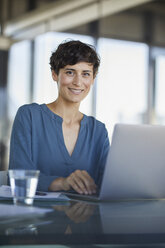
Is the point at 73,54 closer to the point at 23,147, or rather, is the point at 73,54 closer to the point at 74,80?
the point at 74,80

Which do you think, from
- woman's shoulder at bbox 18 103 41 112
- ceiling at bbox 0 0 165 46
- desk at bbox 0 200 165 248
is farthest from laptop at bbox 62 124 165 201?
ceiling at bbox 0 0 165 46

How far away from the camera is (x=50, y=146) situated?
2068mm

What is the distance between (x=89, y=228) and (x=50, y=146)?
1.16 m

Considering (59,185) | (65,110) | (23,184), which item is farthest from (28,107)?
(23,184)

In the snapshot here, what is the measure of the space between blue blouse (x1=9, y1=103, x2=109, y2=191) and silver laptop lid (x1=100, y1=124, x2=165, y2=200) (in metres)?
0.56

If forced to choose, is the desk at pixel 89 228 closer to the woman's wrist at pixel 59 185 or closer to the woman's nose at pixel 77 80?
the woman's wrist at pixel 59 185

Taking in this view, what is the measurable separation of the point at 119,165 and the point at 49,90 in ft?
13.2

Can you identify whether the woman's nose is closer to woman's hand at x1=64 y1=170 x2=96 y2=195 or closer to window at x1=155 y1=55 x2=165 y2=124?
woman's hand at x1=64 y1=170 x2=96 y2=195

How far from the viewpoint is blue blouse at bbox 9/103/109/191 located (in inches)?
78.0

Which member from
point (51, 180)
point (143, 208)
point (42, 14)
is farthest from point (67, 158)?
point (42, 14)

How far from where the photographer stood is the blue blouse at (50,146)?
1981mm

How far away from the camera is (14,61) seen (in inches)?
207

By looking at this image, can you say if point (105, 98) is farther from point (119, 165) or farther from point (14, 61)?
point (119, 165)

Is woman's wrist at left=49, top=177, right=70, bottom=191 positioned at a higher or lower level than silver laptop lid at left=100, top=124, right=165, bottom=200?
lower
